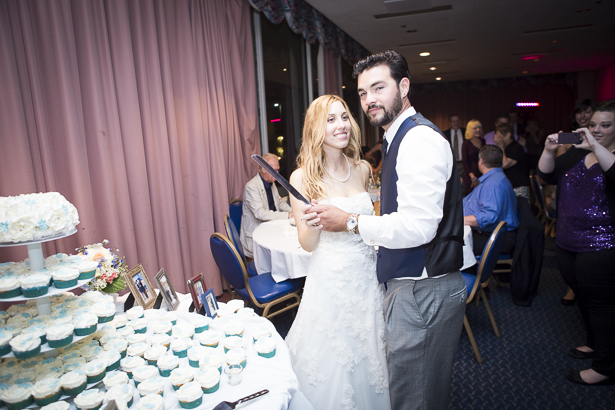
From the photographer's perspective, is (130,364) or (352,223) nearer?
(130,364)

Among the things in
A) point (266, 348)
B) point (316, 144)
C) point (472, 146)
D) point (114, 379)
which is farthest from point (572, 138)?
point (472, 146)

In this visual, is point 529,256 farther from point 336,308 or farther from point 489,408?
point 336,308

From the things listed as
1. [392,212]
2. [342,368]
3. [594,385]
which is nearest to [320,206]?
[392,212]

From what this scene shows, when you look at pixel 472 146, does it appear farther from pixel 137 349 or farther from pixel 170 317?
pixel 137 349

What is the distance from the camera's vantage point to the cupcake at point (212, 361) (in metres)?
1.18

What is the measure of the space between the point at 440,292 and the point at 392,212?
34cm

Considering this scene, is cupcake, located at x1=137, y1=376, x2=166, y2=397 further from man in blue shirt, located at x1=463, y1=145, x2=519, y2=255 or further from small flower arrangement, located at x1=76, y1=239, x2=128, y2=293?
man in blue shirt, located at x1=463, y1=145, x2=519, y2=255

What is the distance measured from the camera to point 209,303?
5.31ft

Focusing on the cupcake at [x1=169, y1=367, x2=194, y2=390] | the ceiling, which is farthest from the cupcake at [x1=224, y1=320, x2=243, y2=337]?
the ceiling

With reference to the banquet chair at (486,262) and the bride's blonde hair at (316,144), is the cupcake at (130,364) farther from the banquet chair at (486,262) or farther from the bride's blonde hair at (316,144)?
the banquet chair at (486,262)

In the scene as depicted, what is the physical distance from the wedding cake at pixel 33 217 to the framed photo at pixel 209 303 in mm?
640

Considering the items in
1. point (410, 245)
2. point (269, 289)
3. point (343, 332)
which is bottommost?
point (269, 289)

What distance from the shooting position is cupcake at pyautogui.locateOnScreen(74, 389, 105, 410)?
0.99m

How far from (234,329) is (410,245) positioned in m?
0.70
